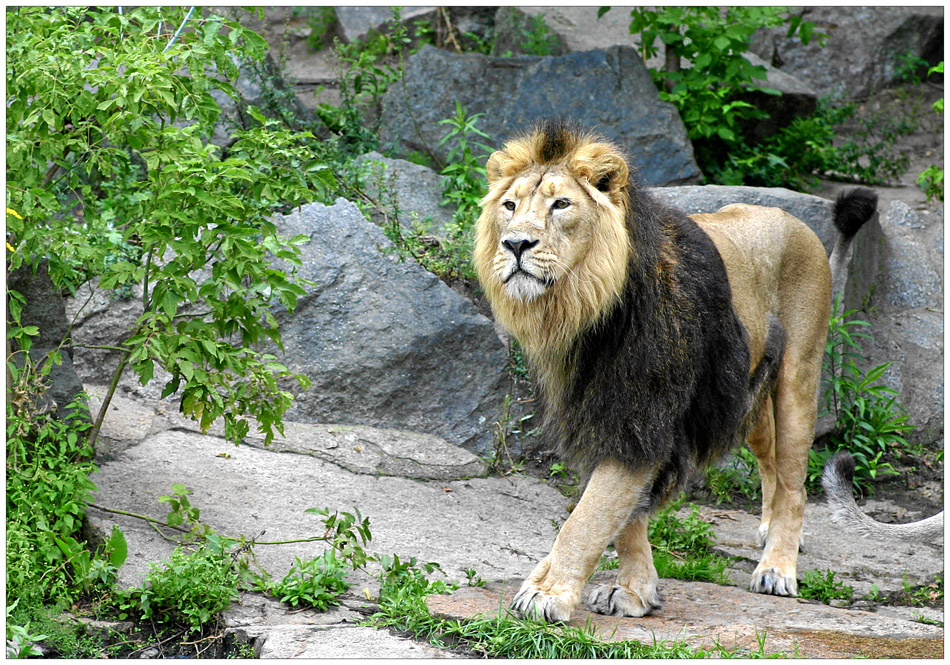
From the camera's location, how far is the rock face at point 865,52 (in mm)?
10781

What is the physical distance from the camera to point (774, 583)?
494cm

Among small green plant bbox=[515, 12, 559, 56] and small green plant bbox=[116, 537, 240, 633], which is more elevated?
small green plant bbox=[515, 12, 559, 56]

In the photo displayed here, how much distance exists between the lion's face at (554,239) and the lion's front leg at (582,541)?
1.93 feet

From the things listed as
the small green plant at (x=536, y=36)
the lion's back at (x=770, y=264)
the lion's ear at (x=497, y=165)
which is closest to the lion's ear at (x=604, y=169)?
the lion's ear at (x=497, y=165)

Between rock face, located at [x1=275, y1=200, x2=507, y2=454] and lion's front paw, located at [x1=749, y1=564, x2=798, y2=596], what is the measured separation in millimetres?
1961

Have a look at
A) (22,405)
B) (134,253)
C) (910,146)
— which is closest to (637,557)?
(22,405)

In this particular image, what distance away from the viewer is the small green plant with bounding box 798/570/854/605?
4.93 metres

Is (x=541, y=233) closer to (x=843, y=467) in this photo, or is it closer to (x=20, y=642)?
(x=843, y=467)

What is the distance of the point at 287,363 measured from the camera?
20.4 ft

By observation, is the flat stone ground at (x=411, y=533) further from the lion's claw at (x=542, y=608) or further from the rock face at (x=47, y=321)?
the rock face at (x=47, y=321)

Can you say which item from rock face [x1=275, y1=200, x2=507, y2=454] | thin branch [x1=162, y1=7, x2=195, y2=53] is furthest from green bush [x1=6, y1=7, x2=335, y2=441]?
rock face [x1=275, y1=200, x2=507, y2=454]

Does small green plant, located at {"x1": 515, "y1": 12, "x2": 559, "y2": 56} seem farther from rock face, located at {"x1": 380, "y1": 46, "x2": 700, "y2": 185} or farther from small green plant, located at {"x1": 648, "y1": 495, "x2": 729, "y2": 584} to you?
small green plant, located at {"x1": 648, "y1": 495, "x2": 729, "y2": 584}

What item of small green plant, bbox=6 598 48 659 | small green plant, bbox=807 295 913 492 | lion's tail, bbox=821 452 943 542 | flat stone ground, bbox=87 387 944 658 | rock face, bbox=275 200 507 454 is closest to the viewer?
small green plant, bbox=6 598 48 659

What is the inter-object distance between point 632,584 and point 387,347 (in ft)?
8.16
